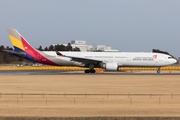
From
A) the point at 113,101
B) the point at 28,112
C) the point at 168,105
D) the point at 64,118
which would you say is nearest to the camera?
the point at 64,118

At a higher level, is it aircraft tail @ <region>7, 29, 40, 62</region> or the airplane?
aircraft tail @ <region>7, 29, 40, 62</region>

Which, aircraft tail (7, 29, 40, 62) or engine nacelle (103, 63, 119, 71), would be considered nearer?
engine nacelle (103, 63, 119, 71)

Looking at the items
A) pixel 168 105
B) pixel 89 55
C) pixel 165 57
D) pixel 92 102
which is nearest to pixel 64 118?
pixel 92 102

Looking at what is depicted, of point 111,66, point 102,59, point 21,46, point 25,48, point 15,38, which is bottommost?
point 111,66

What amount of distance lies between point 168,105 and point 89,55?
92.3 ft

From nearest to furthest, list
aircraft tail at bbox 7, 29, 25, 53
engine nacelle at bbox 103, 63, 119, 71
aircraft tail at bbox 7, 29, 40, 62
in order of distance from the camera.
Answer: engine nacelle at bbox 103, 63, 119, 71
aircraft tail at bbox 7, 29, 40, 62
aircraft tail at bbox 7, 29, 25, 53

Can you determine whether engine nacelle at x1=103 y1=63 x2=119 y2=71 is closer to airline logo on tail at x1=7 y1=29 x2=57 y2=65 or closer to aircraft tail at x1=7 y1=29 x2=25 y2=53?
airline logo on tail at x1=7 y1=29 x2=57 y2=65

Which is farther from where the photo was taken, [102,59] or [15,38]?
[15,38]

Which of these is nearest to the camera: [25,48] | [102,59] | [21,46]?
[102,59]

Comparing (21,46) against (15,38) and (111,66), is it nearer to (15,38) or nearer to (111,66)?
(15,38)

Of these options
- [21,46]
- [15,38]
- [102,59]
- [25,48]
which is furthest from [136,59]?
[15,38]

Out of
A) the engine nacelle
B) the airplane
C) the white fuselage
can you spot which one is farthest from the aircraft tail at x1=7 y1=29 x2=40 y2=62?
the engine nacelle

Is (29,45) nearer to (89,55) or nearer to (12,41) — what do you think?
(12,41)

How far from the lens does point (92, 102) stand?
15.1 m
